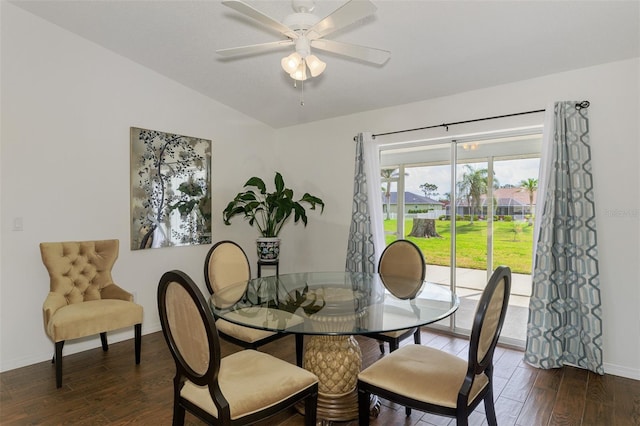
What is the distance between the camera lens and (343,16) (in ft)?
6.09

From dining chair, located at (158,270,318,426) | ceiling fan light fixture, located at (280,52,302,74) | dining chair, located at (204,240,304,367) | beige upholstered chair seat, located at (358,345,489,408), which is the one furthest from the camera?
dining chair, located at (204,240,304,367)

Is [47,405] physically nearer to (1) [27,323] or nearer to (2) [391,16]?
(1) [27,323]

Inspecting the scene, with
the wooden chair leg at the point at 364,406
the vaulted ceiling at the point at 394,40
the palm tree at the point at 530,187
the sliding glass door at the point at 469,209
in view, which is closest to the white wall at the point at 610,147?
the vaulted ceiling at the point at 394,40

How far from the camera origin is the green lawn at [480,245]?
3494 millimetres

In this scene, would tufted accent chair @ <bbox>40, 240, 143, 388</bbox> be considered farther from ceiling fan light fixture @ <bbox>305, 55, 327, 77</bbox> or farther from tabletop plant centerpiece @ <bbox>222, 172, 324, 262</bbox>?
ceiling fan light fixture @ <bbox>305, 55, 327, 77</bbox>

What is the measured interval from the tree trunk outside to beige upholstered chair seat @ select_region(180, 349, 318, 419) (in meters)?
2.64

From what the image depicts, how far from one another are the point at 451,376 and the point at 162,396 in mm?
1958

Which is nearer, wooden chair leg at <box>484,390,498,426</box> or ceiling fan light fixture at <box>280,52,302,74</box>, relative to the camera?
wooden chair leg at <box>484,390,498,426</box>

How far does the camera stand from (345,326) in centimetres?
185

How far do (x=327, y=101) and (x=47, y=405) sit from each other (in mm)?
3699

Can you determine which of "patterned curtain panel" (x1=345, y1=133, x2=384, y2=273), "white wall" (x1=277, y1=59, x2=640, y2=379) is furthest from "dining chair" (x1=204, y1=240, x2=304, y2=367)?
"white wall" (x1=277, y1=59, x2=640, y2=379)

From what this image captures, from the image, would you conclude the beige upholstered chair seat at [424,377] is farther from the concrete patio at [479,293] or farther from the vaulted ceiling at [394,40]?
the vaulted ceiling at [394,40]

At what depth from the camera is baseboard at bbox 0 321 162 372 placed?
296cm

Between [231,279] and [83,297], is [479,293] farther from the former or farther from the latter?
[83,297]
